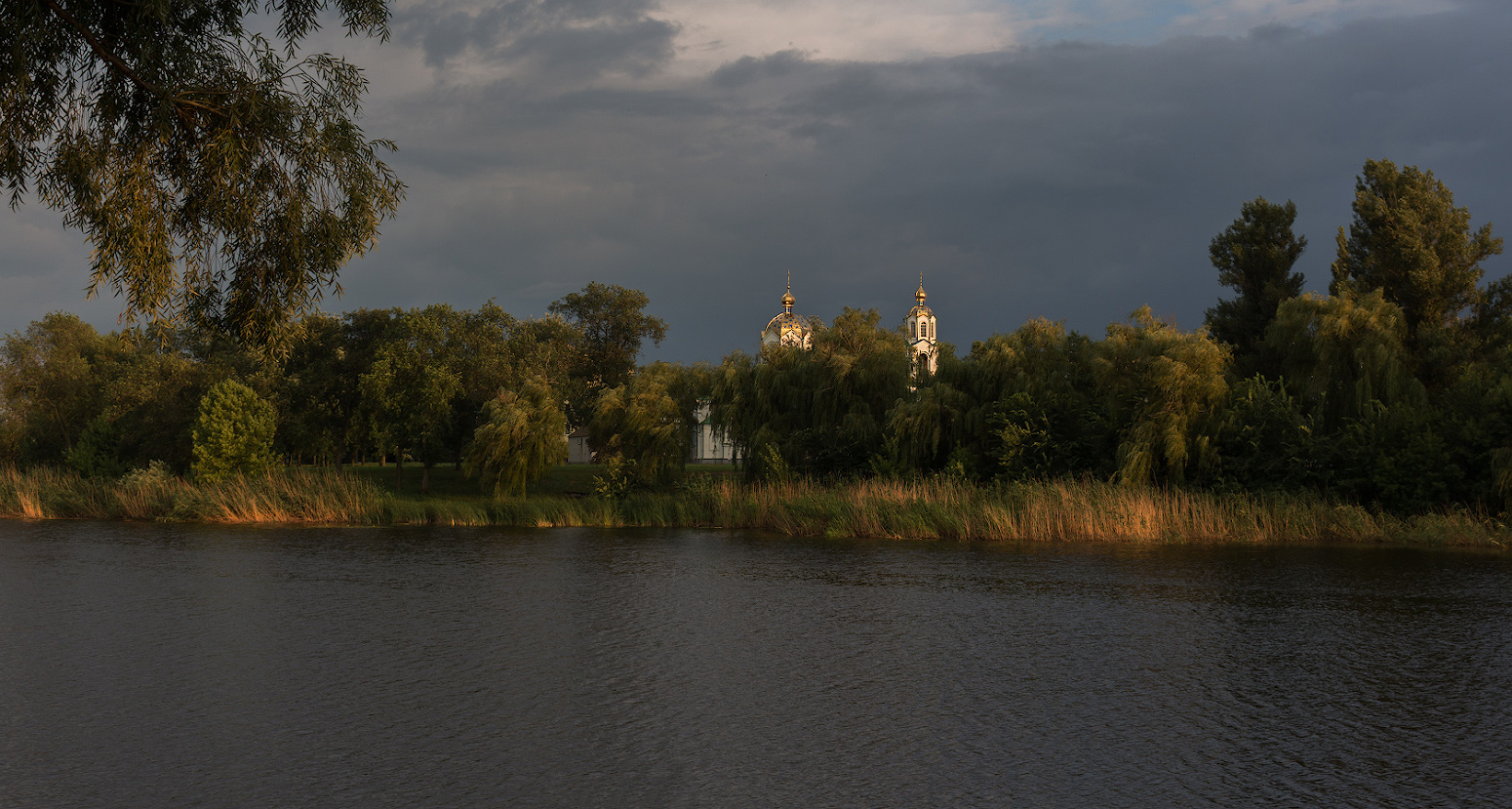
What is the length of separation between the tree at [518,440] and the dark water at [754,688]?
1312 centimetres

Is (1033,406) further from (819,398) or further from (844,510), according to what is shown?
(819,398)

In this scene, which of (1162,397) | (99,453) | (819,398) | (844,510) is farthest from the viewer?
(99,453)

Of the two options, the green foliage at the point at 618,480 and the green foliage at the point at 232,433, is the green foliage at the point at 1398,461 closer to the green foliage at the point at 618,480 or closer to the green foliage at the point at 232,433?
the green foliage at the point at 618,480

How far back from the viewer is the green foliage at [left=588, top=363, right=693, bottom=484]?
31.1m

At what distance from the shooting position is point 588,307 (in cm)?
5966

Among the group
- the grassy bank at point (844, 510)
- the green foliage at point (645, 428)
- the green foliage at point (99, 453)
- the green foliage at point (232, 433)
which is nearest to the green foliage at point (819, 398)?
the green foliage at point (645, 428)

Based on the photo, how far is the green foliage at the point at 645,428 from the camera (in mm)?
31109

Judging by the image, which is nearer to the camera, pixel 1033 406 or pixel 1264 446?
pixel 1264 446

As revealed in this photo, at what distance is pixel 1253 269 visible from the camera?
116ft

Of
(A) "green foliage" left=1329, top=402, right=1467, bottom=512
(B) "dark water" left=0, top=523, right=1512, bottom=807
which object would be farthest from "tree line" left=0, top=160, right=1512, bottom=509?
(B) "dark water" left=0, top=523, right=1512, bottom=807

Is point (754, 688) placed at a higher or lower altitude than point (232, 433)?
lower

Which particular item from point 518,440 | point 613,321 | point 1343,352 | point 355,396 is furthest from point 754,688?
point 613,321

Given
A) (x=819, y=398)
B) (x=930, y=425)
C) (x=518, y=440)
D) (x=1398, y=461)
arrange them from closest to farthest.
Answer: (x=1398, y=461) → (x=930, y=425) → (x=518, y=440) → (x=819, y=398)

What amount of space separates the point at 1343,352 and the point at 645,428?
18.4 m
